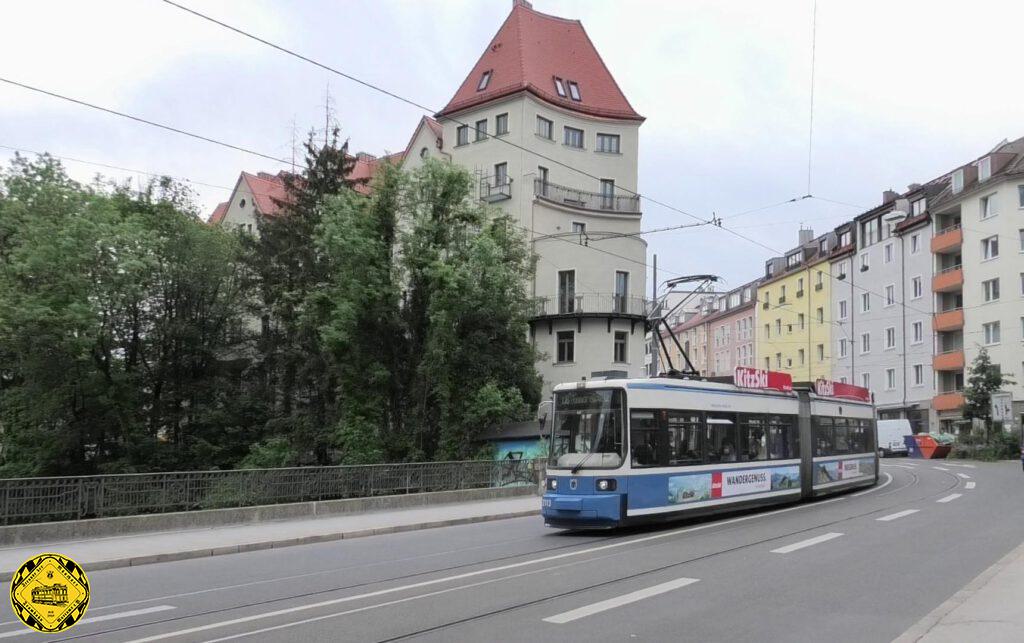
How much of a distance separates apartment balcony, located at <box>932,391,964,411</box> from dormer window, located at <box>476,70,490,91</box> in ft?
118

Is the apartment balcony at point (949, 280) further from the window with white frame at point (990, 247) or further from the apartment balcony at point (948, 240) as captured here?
the window with white frame at point (990, 247)

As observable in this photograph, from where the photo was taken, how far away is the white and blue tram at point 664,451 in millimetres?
14992

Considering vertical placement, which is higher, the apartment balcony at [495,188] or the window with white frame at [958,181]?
the window with white frame at [958,181]

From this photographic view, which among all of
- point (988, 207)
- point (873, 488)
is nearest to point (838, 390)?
point (873, 488)

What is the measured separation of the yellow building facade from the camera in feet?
238

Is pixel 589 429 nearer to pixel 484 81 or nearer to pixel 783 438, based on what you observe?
pixel 783 438

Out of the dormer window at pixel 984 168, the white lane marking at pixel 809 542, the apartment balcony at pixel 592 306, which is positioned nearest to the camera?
the white lane marking at pixel 809 542

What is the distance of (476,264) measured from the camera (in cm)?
3334

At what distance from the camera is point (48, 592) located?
147 inches

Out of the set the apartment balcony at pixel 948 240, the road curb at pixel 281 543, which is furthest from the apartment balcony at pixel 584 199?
the apartment balcony at pixel 948 240

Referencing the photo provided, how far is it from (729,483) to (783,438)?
3182 millimetres

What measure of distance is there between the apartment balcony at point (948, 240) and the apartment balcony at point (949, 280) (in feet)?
4.32

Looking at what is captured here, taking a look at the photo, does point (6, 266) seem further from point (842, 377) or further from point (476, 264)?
point (842, 377)

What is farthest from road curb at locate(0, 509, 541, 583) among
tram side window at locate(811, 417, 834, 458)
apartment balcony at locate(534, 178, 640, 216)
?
apartment balcony at locate(534, 178, 640, 216)
